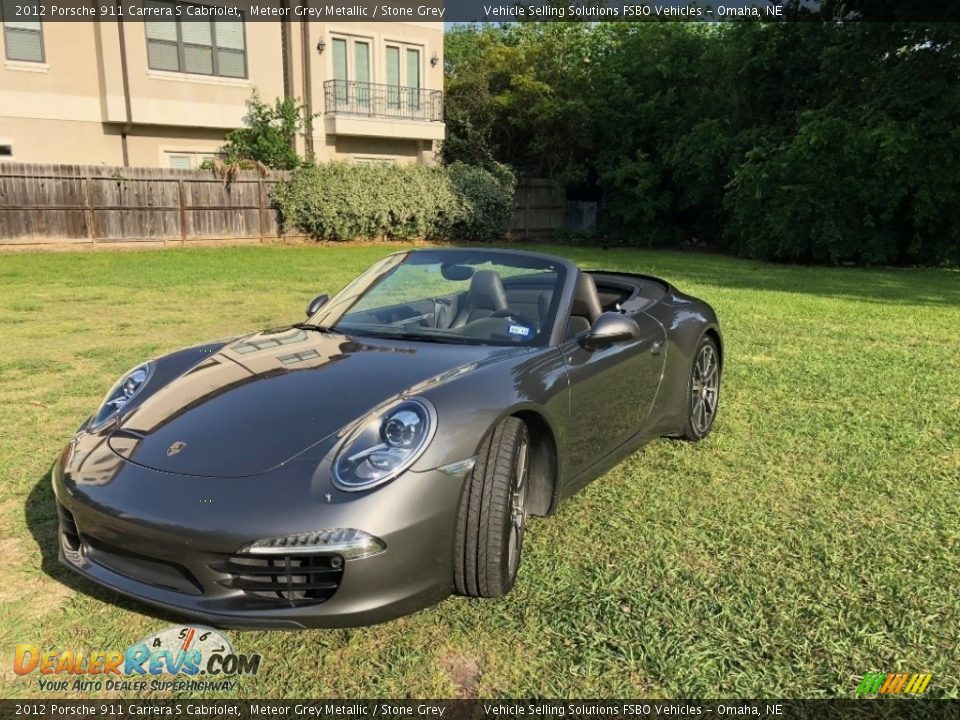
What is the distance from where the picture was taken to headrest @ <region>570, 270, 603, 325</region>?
387 cm

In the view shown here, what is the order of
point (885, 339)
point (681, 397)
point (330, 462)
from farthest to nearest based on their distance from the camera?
point (885, 339)
point (681, 397)
point (330, 462)

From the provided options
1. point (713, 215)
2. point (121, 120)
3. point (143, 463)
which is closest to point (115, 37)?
point (121, 120)

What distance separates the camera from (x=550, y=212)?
27.4 m

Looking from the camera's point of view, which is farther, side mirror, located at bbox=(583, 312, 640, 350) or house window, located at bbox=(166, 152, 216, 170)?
house window, located at bbox=(166, 152, 216, 170)

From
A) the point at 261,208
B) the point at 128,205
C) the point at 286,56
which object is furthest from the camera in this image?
the point at 286,56

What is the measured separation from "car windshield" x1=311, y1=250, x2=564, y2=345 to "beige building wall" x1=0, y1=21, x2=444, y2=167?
1993 centimetres

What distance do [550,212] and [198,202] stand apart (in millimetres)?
12024

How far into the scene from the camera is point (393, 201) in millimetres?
22438

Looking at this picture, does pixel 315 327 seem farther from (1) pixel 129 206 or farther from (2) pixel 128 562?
(1) pixel 129 206

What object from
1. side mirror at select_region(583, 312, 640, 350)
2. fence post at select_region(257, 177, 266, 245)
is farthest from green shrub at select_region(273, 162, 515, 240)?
side mirror at select_region(583, 312, 640, 350)

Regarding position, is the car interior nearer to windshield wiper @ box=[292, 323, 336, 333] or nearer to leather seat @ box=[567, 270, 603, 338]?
leather seat @ box=[567, 270, 603, 338]

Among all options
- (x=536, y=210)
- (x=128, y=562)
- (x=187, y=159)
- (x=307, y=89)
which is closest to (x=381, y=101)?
(x=307, y=89)

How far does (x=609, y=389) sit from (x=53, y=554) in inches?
99.3

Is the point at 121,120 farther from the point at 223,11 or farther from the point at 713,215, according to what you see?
the point at 713,215
